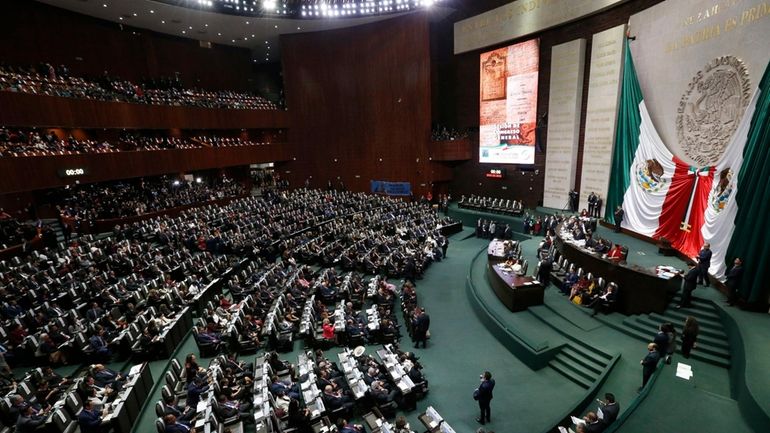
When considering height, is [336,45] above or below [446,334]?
above

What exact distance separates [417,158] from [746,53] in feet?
64.8

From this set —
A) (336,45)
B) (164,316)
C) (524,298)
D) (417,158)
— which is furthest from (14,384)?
(336,45)

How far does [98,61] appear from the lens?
25859 mm

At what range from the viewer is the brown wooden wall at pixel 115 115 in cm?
1723

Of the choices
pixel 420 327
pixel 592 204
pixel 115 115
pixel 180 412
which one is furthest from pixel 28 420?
pixel 115 115

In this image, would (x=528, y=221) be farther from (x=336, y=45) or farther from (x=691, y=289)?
(x=336, y=45)

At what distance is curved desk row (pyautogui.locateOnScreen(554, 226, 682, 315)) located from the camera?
9266 mm

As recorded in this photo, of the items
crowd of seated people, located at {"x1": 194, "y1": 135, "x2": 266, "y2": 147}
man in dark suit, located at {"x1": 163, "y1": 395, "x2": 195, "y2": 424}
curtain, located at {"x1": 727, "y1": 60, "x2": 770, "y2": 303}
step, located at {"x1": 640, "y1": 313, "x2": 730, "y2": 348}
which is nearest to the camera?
man in dark suit, located at {"x1": 163, "y1": 395, "x2": 195, "y2": 424}

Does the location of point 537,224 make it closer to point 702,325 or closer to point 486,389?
point 702,325

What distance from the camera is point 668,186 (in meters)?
12.9

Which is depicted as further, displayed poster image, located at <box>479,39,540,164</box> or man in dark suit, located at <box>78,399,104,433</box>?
displayed poster image, located at <box>479,39,540,164</box>

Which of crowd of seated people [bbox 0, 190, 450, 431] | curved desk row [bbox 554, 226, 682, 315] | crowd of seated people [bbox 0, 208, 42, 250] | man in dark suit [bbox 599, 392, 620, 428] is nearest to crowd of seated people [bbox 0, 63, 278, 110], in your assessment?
crowd of seated people [bbox 0, 208, 42, 250]

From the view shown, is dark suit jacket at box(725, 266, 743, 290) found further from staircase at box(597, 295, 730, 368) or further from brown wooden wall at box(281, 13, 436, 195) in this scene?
brown wooden wall at box(281, 13, 436, 195)

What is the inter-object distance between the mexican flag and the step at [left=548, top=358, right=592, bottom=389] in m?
4.89
